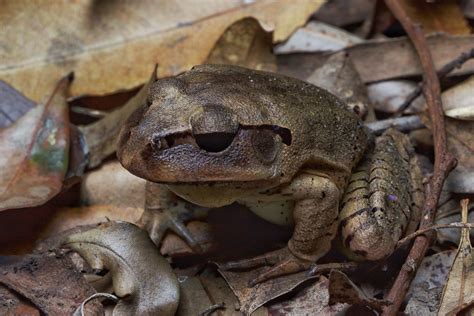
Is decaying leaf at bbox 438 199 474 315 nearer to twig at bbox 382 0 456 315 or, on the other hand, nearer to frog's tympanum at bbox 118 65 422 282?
twig at bbox 382 0 456 315

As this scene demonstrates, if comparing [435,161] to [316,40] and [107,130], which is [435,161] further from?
[107,130]

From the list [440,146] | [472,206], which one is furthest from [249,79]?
[472,206]

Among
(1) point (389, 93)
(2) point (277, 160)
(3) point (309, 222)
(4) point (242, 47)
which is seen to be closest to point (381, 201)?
(3) point (309, 222)

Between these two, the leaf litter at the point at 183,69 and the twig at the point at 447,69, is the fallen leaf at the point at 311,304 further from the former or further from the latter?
the twig at the point at 447,69

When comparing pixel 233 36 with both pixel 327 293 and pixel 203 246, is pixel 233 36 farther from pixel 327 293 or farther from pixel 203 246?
pixel 327 293

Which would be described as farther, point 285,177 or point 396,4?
point 396,4

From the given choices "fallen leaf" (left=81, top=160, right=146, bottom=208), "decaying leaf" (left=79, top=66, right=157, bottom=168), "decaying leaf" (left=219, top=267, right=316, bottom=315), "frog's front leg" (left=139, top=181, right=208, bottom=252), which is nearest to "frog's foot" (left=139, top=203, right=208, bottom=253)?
"frog's front leg" (left=139, top=181, right=208, bottom=252)
